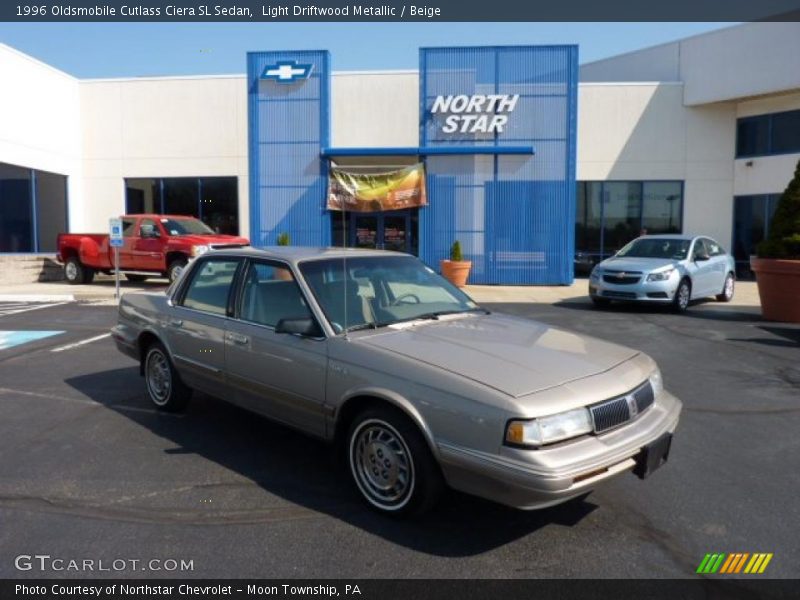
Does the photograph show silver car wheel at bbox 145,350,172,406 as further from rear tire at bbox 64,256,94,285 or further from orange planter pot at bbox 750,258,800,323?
rear tire at bbox 64,256,94,285

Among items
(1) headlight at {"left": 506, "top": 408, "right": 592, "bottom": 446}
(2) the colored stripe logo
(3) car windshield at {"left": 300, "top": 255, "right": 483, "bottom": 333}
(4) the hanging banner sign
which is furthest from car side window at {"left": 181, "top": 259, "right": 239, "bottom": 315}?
(4) the hanging banner sign

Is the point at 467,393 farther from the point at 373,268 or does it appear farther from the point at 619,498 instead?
the point at 373,268

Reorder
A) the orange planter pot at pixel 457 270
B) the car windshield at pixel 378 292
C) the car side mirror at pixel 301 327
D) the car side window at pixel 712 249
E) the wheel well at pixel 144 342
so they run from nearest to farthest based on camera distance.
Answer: the car side mirror at pixel 301 327 → the car windshield at pixel 378 292 → the wheel well at pixel 144 342 → the car side window at pixel 712 249 → the orange planter pot at pixel 457 270

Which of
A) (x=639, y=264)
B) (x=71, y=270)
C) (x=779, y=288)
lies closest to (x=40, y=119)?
(x=71, y=270)

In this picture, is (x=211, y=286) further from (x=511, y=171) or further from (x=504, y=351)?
(x=511, y=171)

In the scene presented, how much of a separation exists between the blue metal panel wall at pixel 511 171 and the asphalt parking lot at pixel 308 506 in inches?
517

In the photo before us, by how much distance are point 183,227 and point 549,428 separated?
619 inches

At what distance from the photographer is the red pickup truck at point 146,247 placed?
16.6 m

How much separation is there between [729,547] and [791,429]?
2.48 meters

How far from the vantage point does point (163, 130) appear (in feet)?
71.5

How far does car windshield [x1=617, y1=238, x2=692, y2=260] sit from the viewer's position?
522 inches

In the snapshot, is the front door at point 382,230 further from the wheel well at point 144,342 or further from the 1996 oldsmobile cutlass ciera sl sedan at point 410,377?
the 1996 oldsmobile cutlass ciera sl sedan at point 410,377

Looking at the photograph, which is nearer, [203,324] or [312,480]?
[312,480]

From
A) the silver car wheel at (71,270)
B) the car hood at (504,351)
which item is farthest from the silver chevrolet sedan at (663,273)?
the silver car wheel at (71,270)
